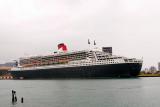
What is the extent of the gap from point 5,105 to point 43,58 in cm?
8953

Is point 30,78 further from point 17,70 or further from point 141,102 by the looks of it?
point 141,102

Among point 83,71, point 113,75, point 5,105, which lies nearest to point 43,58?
point 83,71

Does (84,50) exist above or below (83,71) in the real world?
above

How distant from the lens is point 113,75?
360ft

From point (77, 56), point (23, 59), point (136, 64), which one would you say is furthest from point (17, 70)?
point (136, 64)

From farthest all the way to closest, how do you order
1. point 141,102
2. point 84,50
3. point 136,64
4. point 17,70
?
point 17,70 → point 84,50 → point 136,64 → point 141,102

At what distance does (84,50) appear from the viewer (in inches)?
4656

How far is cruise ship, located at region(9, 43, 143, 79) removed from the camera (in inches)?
4277

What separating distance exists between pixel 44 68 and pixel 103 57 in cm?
2693

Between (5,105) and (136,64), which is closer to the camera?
(5,105)

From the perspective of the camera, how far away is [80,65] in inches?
4532

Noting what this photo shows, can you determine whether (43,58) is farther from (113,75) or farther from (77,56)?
(113,75)

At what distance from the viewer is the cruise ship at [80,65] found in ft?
356

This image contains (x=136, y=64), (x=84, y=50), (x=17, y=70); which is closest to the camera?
(x=136, y=64)
